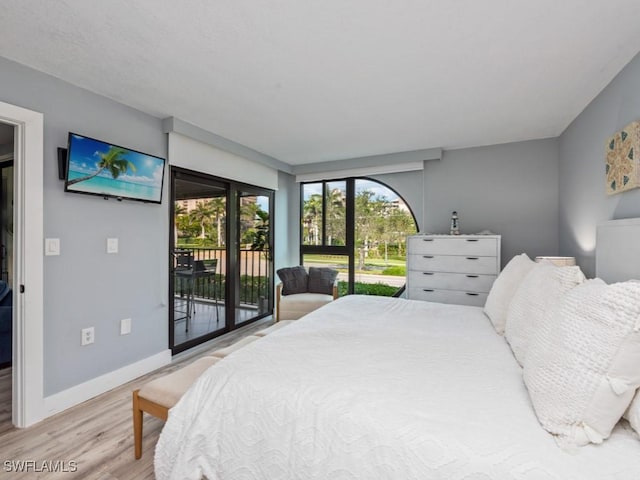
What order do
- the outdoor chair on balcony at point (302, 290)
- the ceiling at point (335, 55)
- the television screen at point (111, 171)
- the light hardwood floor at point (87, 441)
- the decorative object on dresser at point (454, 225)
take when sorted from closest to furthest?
1. the ceiling at point (335, 55)
2. the light hardwood floor at point (87, 441)
3. the television screen at point (111, 171)
4. the decorative object on dresser at point (454, 225)
5. the outdoor chair on balcony at point (302, 290)

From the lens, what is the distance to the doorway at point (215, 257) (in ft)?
10.6

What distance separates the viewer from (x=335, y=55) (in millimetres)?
1885

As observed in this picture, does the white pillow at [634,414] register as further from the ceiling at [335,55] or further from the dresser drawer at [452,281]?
the dresser drawer at [452,281]

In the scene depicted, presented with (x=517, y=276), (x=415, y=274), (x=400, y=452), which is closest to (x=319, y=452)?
(x=400, y=452)

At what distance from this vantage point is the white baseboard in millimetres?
2172

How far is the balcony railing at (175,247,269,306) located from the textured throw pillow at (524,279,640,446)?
318 centimetres

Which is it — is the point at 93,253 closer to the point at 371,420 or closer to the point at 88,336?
the point at 88,336

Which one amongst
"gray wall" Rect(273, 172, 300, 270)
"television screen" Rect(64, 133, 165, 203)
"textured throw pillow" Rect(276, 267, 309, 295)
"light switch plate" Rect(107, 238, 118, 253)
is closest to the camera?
"television screen" Rect(64, 133, 165, 203)

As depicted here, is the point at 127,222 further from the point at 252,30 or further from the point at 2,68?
the point at 252,30

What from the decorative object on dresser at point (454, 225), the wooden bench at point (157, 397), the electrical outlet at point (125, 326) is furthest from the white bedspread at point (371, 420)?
the decorative object on dresser at point (454, 225)

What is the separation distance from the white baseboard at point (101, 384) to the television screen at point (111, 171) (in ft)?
4.83

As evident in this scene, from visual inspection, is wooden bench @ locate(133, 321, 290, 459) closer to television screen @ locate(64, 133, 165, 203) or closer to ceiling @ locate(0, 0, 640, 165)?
television screen @ locate(64, 133, 165, 203)
